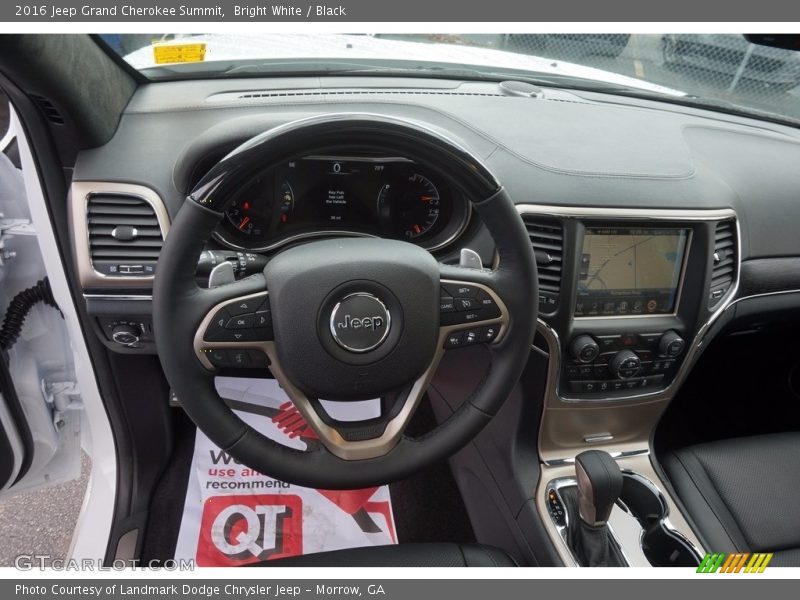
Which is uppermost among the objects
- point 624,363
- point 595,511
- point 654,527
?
point 624,363

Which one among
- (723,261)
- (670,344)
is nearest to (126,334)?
(670,344)

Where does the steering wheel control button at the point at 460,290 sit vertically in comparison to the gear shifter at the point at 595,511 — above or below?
above

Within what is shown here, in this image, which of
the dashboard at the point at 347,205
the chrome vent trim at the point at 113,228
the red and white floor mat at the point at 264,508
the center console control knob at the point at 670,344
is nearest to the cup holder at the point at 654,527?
the center console control knob at the point at 670,344

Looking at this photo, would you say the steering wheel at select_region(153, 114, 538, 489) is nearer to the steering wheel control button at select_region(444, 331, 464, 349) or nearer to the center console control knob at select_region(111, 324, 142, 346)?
the steering wheel control button at select_region(444, 331, 464, 349)

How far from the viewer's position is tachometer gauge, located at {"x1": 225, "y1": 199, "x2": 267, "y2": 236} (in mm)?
1174

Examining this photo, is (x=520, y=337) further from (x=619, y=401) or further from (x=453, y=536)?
(x=453, y=536)

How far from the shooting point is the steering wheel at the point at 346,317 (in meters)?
0.86

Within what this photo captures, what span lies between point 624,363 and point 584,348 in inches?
5.0

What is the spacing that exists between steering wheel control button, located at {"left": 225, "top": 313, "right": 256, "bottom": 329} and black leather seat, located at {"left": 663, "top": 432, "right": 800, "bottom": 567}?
1144mm

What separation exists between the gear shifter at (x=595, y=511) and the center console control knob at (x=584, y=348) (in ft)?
0.70

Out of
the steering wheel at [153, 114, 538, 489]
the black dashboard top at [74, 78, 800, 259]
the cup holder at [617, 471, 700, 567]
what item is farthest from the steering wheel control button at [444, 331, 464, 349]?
the cup holder at [617, 471, 700, 567]

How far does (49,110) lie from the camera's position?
1.10m

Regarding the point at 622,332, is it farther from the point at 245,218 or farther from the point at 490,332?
the point at 245,218

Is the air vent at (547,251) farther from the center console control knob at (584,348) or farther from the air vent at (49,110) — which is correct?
the air vent at (49,110)
